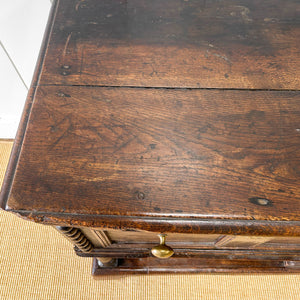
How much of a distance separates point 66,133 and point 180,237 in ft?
1.50

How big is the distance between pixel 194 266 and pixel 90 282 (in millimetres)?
431

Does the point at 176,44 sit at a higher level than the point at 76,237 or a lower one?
higher

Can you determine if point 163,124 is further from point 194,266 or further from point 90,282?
point 90,282

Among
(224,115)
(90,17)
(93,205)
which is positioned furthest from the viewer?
(90,17)

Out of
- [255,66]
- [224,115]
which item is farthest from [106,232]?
[255,66]

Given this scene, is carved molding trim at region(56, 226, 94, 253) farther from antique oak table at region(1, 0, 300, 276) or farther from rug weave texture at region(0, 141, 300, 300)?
rug weave texture at region(0, 141, 300, 300)

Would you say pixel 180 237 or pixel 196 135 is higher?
pixel 196 135

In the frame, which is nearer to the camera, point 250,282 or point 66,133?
point 66,133

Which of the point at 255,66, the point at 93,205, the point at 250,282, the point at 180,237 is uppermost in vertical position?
the point at 255,66

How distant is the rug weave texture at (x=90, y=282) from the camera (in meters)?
1.10

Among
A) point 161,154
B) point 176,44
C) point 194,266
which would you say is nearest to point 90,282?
point 194,266

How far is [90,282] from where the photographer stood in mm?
1117

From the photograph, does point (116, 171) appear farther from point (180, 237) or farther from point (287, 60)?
point (287, 60)

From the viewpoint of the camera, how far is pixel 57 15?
0.73m
